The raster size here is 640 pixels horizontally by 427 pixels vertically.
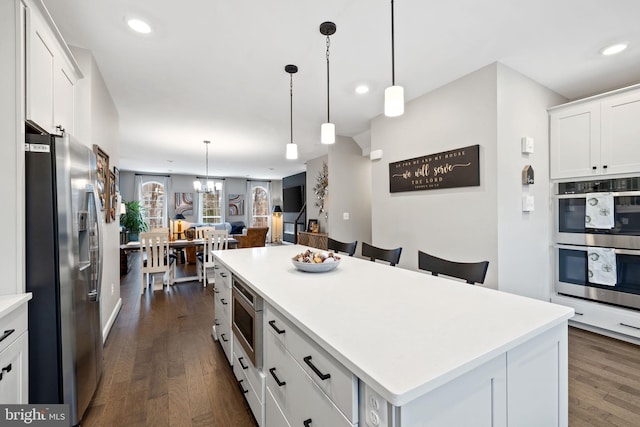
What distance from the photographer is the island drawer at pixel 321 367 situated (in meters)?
0.78

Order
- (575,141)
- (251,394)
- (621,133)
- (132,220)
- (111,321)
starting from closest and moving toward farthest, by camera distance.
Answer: (251,394) → (621,133) → (575,141) → (111,321) → (132,220)

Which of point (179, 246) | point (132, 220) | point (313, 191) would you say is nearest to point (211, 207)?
point (132, 220)

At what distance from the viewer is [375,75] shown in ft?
9.29

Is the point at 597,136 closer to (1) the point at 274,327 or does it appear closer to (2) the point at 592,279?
(2) the point at 592,279

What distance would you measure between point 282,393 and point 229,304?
40.2 inches

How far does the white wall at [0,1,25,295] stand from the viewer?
1297mm

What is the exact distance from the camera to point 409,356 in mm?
777

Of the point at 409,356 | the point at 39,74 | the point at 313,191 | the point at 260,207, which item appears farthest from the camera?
the point at 260,207

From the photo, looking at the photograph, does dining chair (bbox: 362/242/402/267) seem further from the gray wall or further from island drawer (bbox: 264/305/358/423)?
island drawer (bbox: 264/305/358/423)

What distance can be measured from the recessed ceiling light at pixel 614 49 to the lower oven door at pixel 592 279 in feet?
5.81

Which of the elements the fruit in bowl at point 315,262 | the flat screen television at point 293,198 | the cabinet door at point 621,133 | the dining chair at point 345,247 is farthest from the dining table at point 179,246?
the cabinet door at point 621,133

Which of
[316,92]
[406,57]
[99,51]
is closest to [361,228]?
[316,92]

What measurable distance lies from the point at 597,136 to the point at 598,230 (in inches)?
36.3

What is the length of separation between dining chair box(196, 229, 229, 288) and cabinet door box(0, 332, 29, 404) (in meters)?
3.39
